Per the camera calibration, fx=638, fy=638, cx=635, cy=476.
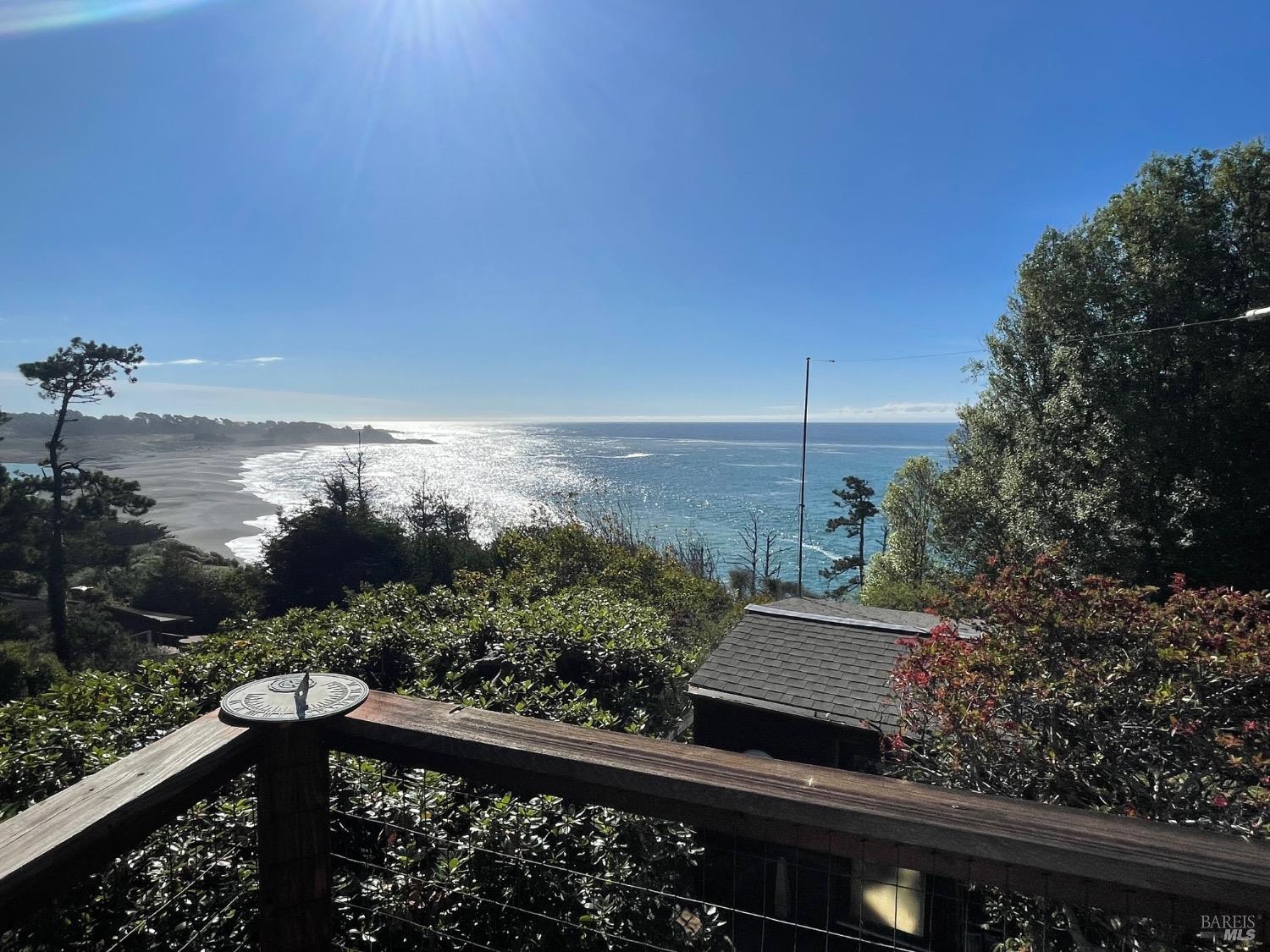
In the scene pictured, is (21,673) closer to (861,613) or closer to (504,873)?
(861,613)

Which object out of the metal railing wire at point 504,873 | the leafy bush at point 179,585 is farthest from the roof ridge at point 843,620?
the leafy bush at point 179,585

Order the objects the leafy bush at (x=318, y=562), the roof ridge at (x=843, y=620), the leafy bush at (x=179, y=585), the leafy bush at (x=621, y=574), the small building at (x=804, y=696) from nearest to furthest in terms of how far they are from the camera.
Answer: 1. the small building at (x=804, y=696)
2. the roof ridge at (x=843, y=620)
3. the leafy bush at (x=621, y=574)
4. the leafy bush at (x=318, y=562)
5. the leafy bush at (x=179, y=585)

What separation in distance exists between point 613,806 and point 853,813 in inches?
16.3

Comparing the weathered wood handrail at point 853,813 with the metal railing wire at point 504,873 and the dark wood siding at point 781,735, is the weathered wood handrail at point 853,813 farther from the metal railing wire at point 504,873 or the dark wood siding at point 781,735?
the dark wood siding at point 781,735

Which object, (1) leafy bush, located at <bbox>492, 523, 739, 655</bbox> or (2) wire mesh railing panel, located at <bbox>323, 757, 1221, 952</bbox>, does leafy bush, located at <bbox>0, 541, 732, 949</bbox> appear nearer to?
(2) wire mesh railing panel, located at <bbox>323, 757, 1221, 952</bbox>

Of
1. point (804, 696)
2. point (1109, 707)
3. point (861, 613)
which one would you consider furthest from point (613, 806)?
point (861, 613)

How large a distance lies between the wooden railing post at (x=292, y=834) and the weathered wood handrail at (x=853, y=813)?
0.31 feet

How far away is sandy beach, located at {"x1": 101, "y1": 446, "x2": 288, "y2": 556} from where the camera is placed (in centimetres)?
3950

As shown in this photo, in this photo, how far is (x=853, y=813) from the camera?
101 cm

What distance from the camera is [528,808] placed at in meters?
2.05

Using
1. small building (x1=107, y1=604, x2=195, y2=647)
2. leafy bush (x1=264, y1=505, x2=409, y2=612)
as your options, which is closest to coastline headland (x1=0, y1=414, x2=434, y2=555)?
small building (x1=107, y1=604, x2=195, y2=647)

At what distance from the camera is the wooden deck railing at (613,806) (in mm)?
910

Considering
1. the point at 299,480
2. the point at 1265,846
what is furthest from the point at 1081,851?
the point at 299,480

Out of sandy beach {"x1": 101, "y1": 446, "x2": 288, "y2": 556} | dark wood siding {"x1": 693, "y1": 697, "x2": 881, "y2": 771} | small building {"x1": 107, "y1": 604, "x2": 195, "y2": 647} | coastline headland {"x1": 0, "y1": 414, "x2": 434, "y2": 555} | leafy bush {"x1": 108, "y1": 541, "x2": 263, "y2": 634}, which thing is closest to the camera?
Result: dark wood siding {"x1": 693, "y1": 697, "x2": 881, "y2": 771}
